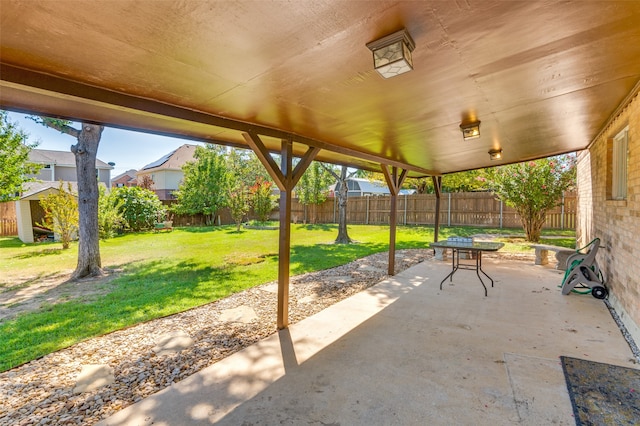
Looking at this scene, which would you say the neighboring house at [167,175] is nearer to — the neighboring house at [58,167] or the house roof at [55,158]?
the neighboring house at [58,167]

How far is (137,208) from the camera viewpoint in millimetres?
13383

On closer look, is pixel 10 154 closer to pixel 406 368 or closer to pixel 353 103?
pixel 353 103

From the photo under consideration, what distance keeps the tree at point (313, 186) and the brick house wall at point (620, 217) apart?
1229cm

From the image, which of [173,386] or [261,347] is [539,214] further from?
[173,386]

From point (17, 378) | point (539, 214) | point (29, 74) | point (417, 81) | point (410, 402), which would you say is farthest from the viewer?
point (539, 214)

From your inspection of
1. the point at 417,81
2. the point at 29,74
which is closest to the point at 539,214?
the point at 417,81

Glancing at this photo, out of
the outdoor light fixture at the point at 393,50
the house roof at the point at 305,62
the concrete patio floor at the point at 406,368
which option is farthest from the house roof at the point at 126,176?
the outdoor light fixture at the point at 393,50

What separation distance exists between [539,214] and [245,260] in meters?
9.00

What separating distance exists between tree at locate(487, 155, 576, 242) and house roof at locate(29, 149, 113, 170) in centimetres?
2342

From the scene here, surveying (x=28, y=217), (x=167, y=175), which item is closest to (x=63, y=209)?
(x=28, y=217)

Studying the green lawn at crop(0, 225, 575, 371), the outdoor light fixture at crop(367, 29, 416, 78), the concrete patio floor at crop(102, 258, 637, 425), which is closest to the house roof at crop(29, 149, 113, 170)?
the green lawn at crop(0, 225, 575, 371)

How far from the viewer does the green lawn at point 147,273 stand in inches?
138

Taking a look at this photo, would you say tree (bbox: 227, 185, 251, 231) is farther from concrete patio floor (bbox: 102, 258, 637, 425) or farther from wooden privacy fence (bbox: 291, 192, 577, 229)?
concrete patio floor (bbox: 102, 258, 637, 425)

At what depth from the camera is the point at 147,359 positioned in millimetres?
Result: 2865
